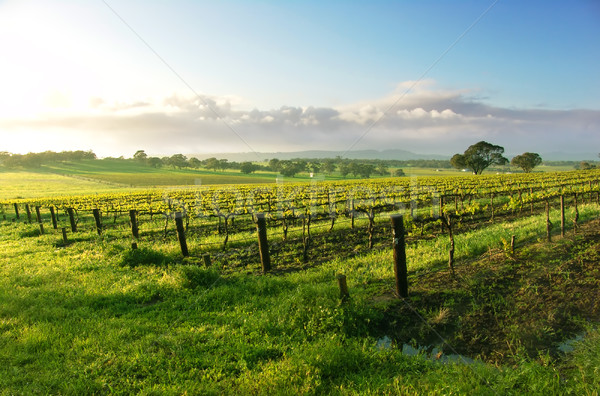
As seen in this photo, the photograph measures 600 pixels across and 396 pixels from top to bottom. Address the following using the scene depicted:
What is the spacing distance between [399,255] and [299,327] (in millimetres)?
2460

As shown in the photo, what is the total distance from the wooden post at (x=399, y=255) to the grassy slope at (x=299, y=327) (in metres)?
0.29

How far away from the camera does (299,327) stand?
5.38m

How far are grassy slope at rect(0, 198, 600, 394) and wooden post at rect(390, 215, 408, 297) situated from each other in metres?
0.29

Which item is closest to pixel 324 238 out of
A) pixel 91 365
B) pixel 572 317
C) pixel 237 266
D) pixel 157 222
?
pixel 237 266

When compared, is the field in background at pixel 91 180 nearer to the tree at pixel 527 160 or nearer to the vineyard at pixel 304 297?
the tree at pixel 527 160

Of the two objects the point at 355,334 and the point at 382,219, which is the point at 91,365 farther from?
the point at 382,219

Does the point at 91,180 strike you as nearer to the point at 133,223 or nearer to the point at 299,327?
the point at 133,223

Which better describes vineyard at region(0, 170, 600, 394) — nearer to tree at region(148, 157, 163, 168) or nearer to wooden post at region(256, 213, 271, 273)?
wooden post at region(256, 213, 271, 273)

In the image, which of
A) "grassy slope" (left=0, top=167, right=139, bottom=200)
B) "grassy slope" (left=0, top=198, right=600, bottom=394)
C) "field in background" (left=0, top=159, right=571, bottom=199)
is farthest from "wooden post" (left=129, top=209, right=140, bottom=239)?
"field in background" (left=0, top=159, right=571, bottom=199)

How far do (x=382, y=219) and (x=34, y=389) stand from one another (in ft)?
49.9

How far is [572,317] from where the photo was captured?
5.15 meters

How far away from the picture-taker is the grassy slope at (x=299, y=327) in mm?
4008

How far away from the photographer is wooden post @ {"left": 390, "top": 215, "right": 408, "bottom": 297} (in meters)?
6.22

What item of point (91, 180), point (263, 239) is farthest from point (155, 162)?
point (263, 239)
